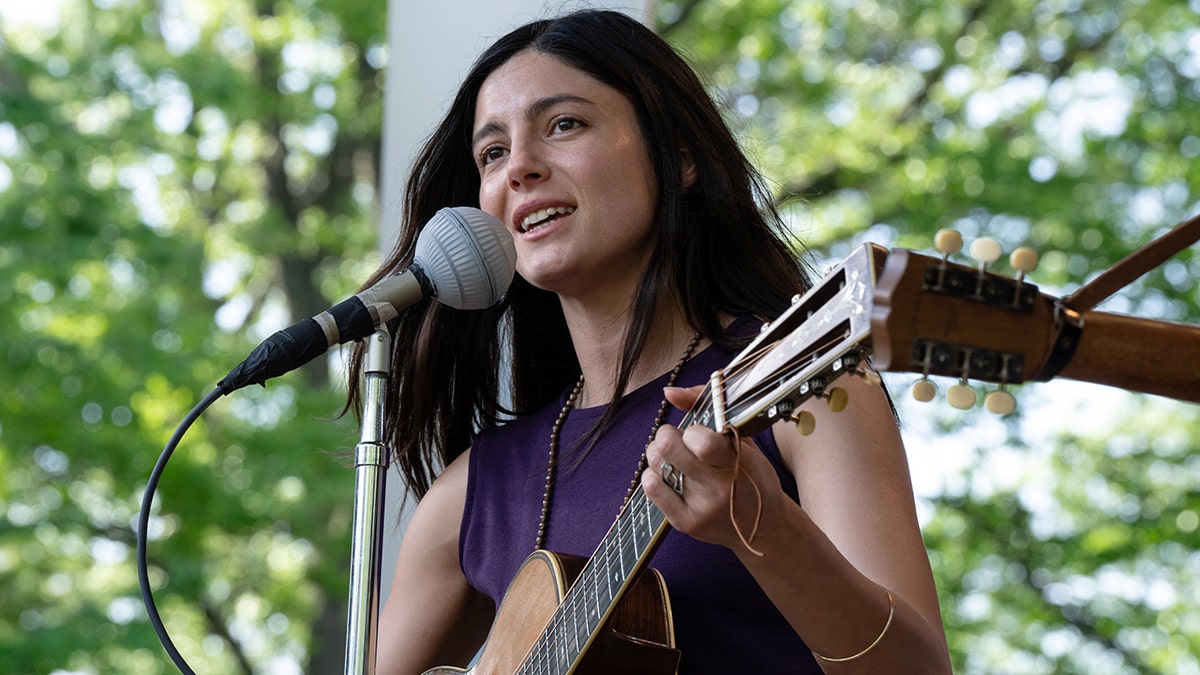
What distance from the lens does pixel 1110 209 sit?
29.6 ft

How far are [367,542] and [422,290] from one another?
385 mm

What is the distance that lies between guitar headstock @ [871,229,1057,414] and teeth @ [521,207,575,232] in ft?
3.97

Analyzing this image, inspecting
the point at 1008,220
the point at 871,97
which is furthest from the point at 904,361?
the point at 871,97

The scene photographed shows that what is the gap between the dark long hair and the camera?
97.7 inches

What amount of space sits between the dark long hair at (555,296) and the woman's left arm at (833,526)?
406mm

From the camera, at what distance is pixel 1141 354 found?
1.23 meters

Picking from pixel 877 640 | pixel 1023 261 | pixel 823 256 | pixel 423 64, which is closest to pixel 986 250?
pixel 1023 261

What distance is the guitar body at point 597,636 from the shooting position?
192cm

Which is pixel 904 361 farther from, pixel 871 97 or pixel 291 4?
pixel 291 4

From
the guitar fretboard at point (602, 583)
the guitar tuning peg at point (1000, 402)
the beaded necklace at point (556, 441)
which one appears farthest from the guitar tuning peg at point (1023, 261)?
the beaded necklace at point (556, 441)

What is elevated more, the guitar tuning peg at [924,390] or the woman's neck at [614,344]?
the woman's neck at [614,344]

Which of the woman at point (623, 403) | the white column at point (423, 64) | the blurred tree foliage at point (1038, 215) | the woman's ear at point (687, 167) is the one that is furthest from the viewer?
the blurred tree foliage at point (1038, 215)

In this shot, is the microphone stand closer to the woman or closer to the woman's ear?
the woman

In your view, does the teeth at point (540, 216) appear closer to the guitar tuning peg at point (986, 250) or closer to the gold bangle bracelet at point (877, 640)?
the gold bangle bracelet at point (877, 640)
